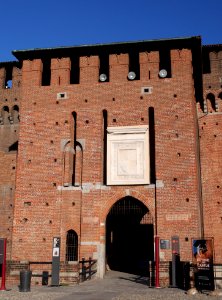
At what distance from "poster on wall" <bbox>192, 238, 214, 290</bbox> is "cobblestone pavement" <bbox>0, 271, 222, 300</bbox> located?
52 cm

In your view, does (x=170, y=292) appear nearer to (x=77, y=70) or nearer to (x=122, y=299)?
(x=122, y=299)

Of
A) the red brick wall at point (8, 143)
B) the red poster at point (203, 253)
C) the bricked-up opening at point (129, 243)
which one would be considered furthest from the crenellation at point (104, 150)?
the red brick wall at point (8, 143)

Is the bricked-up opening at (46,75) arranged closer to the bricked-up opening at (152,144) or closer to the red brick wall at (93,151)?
the red brick wall at (93,151)

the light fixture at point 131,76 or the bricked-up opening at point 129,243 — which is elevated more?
the light fixture at point 131,76

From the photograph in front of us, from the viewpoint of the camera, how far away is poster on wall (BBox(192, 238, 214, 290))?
12234 mm

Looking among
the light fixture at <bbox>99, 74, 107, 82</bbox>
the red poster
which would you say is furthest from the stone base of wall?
the light fixture at <bbox>99, 74, 107, 82</bbox>

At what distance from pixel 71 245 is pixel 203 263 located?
5.88 m

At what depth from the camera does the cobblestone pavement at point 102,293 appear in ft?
36.2

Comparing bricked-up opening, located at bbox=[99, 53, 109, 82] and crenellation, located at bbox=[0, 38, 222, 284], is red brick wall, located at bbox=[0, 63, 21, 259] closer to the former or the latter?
crenellation, located at bbox=[0, 38, 222, 284]

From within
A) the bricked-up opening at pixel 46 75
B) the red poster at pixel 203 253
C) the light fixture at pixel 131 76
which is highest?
the bricked-up opening at pixel 46 75

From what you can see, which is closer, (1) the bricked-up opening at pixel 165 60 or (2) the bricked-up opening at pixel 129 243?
(1) the bricked-up opening at pixel 165 60

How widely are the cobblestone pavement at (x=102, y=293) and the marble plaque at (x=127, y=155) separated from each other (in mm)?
4110

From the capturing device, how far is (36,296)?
11.4 metres

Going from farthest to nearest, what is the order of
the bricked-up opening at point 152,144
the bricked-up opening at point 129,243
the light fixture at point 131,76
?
the bricked-up opening at point 129,243
the light fixture at point 131,76
the bricked-up opening at point 152,144
